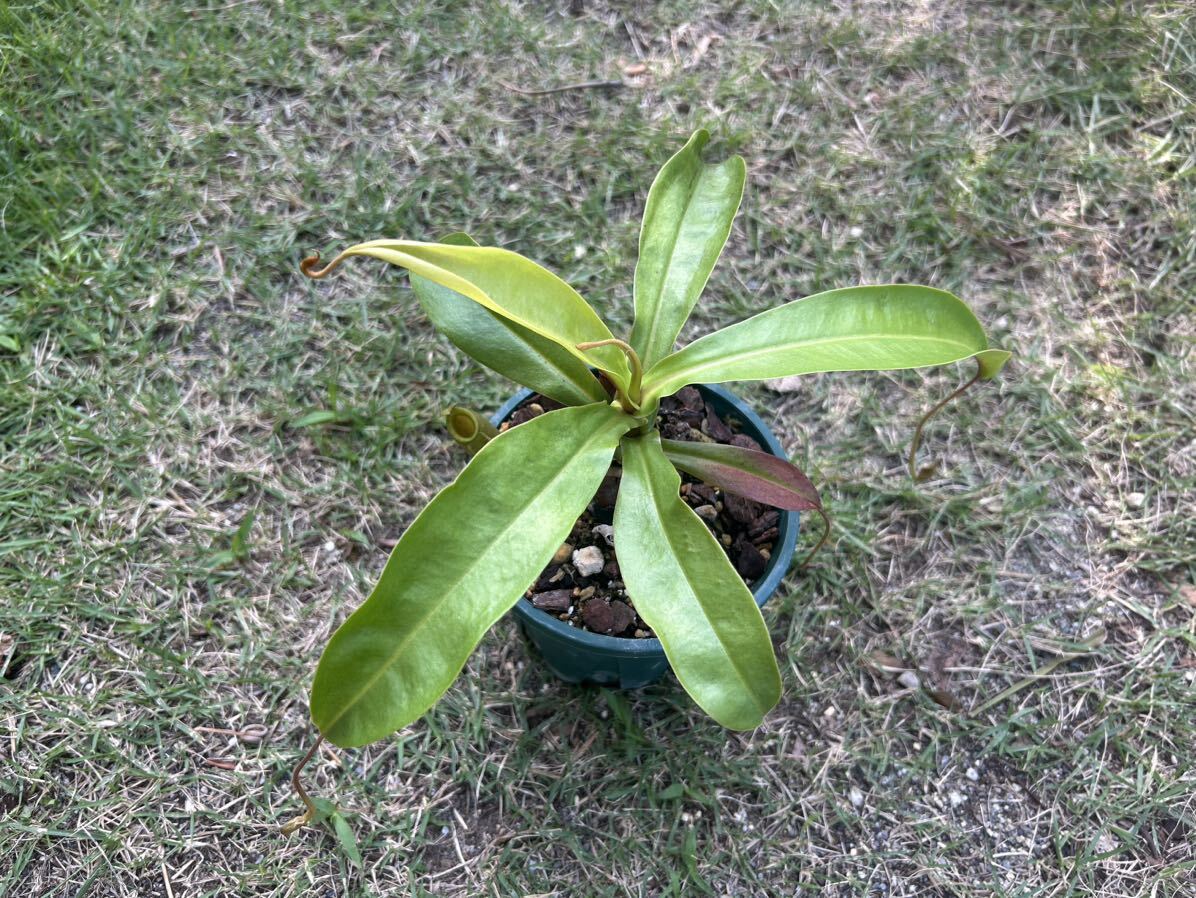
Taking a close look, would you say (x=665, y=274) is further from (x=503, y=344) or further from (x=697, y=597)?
(x=697, y=597)

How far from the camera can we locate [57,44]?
2139 millimetres

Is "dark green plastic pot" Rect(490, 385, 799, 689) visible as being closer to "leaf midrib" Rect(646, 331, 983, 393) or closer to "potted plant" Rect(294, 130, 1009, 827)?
"potted plant" Rect(294, 130, 1009, 827)

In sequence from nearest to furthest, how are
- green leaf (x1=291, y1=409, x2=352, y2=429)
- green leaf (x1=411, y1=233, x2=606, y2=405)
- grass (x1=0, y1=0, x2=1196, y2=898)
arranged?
green leaf (x1=411, y1=233, x2=606, y2=405), grass (x1=0, y1=0, x2=1196, y2=898), green leaf (x1=291, y1=409, x2=352, y2=429)

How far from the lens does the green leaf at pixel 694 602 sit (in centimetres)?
107

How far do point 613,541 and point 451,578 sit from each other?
1.14 feet

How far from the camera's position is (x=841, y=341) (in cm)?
114

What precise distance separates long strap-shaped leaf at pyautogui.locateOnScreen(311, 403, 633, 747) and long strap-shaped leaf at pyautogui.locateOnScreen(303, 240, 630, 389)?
12cm

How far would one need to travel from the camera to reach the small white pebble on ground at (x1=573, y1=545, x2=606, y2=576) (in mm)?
1331

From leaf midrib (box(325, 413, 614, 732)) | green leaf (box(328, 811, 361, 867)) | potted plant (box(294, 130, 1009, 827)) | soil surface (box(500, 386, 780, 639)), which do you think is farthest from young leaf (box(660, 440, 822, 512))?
green leaf (box(328, 811, 361, 867))

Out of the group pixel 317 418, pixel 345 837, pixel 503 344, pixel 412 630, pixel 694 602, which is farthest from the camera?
pixel 317 418

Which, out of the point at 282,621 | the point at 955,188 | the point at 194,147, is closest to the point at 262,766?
the point at 282,621

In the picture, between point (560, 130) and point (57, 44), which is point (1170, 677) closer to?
point (560, 130)

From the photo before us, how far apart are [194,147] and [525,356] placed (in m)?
1.33

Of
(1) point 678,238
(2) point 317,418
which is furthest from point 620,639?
(2) point 317,418
